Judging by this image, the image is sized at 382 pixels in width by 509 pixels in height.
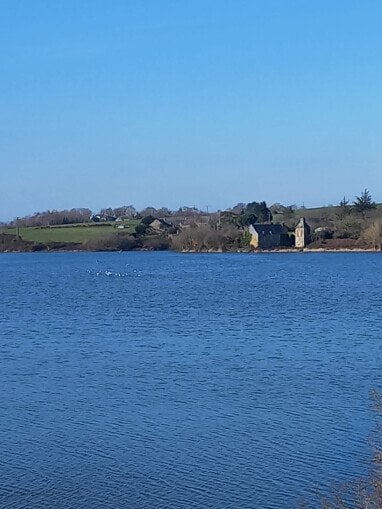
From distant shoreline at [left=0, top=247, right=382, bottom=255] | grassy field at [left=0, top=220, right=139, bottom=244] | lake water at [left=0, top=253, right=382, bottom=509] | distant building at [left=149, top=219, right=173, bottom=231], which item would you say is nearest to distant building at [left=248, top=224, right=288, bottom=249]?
distant shoreline at [left=0, top=247, right=382, bottom=255]

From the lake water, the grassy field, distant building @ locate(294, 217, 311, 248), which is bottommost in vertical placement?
the lake water

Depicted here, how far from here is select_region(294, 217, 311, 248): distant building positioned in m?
99.2

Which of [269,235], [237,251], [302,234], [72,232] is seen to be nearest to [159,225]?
[72,232]

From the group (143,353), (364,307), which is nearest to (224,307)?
(364,307)

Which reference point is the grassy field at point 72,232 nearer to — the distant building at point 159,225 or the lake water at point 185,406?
the distant building at point 159,225

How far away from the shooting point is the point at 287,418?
15.2m

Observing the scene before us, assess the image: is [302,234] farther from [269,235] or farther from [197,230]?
[197,230]

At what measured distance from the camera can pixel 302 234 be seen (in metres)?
101

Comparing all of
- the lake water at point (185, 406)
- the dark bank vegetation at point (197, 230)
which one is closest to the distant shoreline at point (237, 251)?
the dark bank vegetation at point (197, 230)

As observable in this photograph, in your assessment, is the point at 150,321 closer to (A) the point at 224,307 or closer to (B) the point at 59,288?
(A) the point at 224,307

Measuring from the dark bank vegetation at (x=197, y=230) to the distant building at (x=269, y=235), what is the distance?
45.4 inches

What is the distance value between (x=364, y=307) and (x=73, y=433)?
2102 centimetres

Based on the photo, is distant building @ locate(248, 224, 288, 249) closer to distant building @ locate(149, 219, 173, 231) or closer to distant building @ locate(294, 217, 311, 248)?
distant building @ locate(294, 217, 311, 248)

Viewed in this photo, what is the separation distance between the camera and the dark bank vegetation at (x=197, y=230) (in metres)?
99.7
